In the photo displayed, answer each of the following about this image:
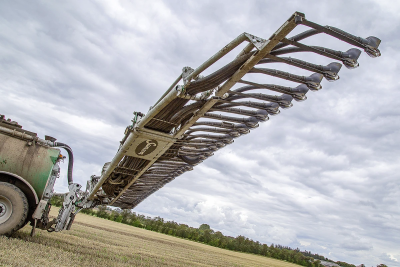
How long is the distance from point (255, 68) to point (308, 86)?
1777mm

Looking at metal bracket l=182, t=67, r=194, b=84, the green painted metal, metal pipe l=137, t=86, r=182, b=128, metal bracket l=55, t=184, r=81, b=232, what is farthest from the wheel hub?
metal bracket l=182, t=67, r=194, b=84

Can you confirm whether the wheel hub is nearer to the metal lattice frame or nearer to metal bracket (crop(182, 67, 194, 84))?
the metal lattice frame

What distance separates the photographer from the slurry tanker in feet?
23.3

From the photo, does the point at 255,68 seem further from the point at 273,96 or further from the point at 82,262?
the point at 82,262

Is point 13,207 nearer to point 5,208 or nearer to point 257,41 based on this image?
point 5,208

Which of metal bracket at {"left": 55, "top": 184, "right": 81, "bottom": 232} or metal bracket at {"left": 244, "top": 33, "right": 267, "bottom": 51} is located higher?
metal bracket at {"left": 244, "top": 33, "right": 267, "bottom": 51}

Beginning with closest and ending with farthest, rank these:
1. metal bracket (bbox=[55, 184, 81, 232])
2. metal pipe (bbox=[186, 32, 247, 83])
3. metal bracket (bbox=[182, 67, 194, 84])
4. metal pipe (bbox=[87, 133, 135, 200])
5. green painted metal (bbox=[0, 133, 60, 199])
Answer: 1. metal pipe (bbox=[186, 32, 247, 83])
2. green painted metal (bbox=[0, 133, 60, 199])
3. metal bracket (bbox=[182, 67, 194, 84])
4. metal bracket (bbox=[55, 184, 81, 232])
5. metal pipe (bbox=[87, 133, 135, 200])

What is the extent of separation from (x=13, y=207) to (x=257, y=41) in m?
8.07

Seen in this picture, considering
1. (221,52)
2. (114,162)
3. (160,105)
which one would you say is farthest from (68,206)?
(221,52)

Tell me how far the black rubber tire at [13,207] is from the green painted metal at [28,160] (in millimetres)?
518

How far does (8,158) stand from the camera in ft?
27.7

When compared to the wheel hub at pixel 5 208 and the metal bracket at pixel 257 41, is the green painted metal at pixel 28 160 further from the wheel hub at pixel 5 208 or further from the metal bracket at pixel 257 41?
the metal bracket at pixel 257 41

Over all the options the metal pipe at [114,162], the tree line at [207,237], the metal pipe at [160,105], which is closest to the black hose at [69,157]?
the metal pipe at [114,162]

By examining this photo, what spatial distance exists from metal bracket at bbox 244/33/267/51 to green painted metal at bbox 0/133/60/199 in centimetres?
708
